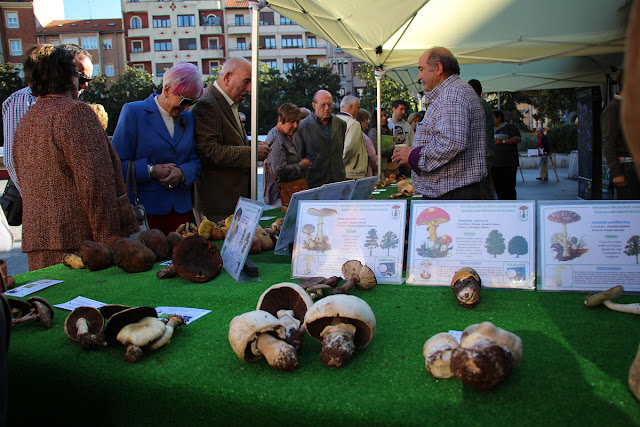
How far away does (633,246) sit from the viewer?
1.67 m

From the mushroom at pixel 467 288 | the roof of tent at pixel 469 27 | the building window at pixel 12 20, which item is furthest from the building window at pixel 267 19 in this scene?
the mushroom at pixel 467 288

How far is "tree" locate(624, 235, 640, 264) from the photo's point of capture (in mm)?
1670

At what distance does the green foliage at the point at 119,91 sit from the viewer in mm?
41469

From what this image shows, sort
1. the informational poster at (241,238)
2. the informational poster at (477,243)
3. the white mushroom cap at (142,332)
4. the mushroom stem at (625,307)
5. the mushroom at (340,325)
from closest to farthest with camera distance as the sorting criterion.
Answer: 1. the mushroom at (340,325)
2. the white mushroom cap at (142,332)
3. the mushroom stem at (625,307)
4. the informational poster at (477,243)
5. the informational poster at (241,238)

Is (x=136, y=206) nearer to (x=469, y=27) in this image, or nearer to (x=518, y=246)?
(x=518, y=246)

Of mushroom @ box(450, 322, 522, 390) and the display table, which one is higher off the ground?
mushroom @ box(450, 322, 522, 390)

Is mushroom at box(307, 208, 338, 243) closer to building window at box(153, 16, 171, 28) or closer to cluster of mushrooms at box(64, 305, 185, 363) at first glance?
cluster of mushrooms at box(64, 305, 185, 363)

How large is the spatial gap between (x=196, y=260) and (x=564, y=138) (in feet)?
79.7

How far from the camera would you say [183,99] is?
9.81 feet

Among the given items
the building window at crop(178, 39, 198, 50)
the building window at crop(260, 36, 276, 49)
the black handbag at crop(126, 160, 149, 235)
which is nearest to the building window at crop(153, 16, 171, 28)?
the building window at crop(178, 39, 198, 50)

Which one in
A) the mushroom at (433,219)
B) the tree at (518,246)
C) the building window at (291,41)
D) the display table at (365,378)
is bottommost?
the display table at (365,378)

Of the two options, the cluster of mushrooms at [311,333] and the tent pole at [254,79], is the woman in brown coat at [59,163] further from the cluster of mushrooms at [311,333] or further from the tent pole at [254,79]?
the cluster of mushrooms at [311,333]

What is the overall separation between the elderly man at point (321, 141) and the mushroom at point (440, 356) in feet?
13.1

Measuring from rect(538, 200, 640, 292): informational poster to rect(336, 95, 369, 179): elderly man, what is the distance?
4.15m
